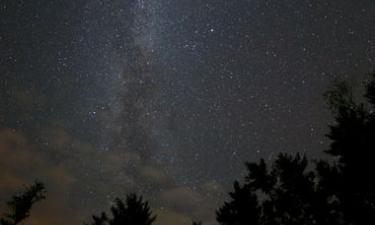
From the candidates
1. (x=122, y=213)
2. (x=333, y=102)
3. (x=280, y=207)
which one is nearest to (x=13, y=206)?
(x=122, y=213)

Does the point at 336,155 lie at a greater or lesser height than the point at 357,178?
greater

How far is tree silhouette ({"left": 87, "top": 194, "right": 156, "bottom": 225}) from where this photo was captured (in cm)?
2027

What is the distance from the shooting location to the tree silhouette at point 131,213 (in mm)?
20266

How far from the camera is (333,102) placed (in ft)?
84.9

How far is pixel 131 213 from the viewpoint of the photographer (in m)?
20.5

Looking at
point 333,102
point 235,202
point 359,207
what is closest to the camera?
point 359,207

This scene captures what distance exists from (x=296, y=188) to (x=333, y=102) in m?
7.67

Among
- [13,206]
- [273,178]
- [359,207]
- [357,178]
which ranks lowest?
[359,207]

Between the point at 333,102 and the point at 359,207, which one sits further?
the point at 333,102

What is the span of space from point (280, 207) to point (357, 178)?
13.6ft

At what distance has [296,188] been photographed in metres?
21.0

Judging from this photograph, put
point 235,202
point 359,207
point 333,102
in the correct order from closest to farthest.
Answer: point 359,207, point 235,202, point 333,102

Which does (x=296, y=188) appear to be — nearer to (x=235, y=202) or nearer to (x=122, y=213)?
(x=235, y=202)

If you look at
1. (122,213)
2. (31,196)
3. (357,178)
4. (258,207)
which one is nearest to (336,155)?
(357,178)
